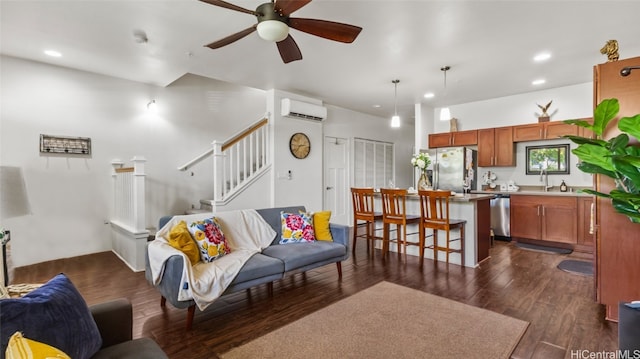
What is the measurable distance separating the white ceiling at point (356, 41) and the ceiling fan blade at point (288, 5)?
2.39 feet

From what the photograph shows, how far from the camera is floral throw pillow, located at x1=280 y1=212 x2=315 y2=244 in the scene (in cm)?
338

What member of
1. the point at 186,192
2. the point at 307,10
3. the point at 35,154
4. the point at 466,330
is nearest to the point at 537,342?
the point at 466,330

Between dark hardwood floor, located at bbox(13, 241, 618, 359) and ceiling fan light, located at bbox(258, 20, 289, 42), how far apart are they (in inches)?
87.2

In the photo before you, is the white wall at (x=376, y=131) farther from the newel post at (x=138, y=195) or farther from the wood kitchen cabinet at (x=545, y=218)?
the newel post at (x=138, y=195)

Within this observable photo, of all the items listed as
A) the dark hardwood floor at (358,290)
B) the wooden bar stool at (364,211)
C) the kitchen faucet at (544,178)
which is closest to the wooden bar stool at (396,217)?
the wooden bar stool at (364,211)

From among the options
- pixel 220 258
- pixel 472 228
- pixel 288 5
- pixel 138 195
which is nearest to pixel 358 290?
pixel 220 258

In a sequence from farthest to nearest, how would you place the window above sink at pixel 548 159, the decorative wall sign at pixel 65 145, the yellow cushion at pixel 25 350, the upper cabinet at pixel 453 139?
the upper cabinet at pixel 453 139, the window above sink at pixel 548 159, the decorative wall sign at pixel 65 145, the yellow cushion at pixel 25 350

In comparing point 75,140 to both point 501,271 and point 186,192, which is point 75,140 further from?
point 501,271

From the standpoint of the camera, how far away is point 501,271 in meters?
3.66

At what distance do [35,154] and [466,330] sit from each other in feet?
17.8

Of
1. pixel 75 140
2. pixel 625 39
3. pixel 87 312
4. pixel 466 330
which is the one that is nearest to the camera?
pixel 87 312

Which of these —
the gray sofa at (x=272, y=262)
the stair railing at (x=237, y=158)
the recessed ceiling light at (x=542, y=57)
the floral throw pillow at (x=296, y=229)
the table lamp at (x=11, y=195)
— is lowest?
the gray sofa at (x=272, y=262)

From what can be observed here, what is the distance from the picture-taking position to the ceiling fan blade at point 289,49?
2.44 metres

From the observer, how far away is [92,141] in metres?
4.39
